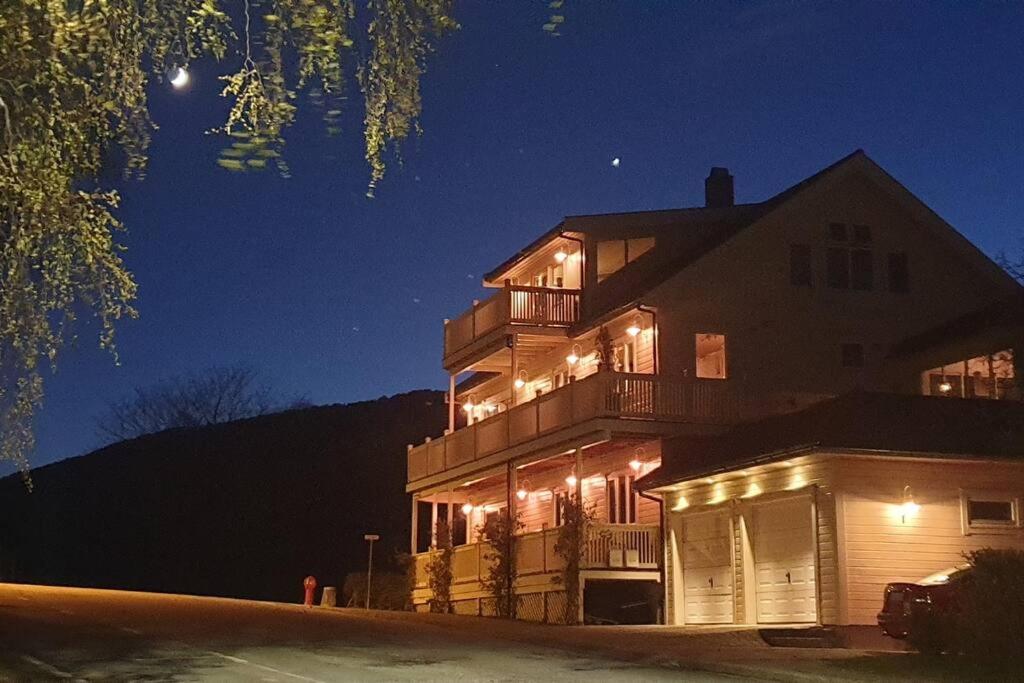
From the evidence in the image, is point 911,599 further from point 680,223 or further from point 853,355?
point 680,223

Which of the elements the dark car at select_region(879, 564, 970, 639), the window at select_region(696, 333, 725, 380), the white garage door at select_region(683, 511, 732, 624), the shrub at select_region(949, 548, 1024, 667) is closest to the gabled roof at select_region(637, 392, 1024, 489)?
the white garage door at select_region(683, 511, 732, 624)

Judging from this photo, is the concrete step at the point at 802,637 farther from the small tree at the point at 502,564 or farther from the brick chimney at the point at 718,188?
the brick chimney at the point at 718,188

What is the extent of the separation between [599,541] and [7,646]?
1262 centimetres

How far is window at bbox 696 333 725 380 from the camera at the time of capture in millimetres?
29609

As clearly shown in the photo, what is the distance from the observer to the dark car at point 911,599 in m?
18.2

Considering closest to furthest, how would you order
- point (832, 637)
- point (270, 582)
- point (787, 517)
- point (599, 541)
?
1. point (832, 637)
2. point (787, 517)
3. point (599, 541)
4. point (270, 582)

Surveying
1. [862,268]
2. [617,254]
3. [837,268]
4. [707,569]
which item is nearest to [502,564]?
[707,569]

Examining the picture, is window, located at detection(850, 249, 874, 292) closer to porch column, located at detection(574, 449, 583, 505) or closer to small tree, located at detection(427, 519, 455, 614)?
porch column, located at detection(574, 449, 583, 505)

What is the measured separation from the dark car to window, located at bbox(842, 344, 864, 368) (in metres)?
11.1

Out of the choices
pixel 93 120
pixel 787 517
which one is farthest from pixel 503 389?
pixel 93 120

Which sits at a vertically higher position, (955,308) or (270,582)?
(955,308)

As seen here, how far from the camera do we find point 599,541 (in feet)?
90.2

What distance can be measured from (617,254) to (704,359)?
12.7 feet

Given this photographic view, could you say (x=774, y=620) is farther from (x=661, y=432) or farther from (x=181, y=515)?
(x=181, y=515)
